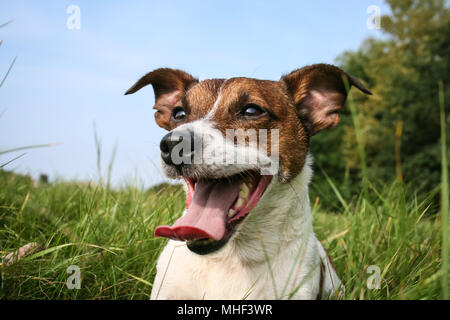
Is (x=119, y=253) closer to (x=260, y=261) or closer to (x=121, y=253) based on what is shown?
(x=121, y=253)

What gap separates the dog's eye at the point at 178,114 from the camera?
118 inches

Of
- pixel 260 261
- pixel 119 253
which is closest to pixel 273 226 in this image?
pixel 260 261

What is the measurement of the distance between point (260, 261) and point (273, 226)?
255 mm

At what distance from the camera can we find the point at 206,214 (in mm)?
2314

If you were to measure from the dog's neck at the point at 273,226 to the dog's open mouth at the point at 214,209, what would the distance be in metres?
0.11

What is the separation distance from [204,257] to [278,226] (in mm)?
553

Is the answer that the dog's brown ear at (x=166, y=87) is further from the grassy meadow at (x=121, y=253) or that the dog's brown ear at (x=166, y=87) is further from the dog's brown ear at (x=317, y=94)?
the dog's brown ear at (x=317, y=94)

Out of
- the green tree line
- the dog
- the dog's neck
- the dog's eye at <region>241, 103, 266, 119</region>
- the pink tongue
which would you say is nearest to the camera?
the pink tongue

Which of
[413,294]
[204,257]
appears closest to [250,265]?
[204,257]

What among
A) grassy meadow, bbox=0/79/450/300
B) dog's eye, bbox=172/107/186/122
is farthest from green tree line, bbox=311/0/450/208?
dog's eye, bbox=172/107/186/122

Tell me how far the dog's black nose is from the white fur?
300mm

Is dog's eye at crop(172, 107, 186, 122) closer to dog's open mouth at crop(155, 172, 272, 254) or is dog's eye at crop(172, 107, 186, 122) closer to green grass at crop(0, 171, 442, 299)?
dog's open mouth at crop(155, 172, 272, 254)

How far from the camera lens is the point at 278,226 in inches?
103

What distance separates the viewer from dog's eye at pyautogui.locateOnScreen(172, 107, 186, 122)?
2997 millimetres
